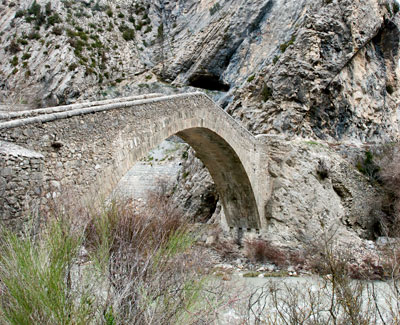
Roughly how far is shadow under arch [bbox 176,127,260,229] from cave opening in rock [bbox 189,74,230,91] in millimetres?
12073

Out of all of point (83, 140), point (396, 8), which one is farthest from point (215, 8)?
point (83, 140)

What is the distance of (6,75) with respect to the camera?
24.7 meters

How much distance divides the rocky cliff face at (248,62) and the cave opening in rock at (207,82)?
0.26ft

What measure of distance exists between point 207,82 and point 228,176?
13408mm

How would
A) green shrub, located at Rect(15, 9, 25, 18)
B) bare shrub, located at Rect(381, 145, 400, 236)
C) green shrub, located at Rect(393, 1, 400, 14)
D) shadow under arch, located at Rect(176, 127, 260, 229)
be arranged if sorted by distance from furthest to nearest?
green shrub, located at Rect(15, 9, 25, 18)
green shrub, located at Rect(393, 1, 400, 14)
bare shrub, located at Rect(381, 145, 400, 236)
shadow under arch, located at Rect(176, 127, 260, 229)

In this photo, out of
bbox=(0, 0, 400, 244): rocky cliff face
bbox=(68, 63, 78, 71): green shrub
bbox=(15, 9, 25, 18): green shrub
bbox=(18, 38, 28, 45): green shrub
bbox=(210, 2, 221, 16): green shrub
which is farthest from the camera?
bbox=(15, 9, 25, 18): green shrub

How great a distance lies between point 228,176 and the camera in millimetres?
13398

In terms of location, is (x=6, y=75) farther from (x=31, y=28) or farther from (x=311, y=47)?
(x=311, y=47)

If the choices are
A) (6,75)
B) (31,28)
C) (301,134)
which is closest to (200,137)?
(301,134)

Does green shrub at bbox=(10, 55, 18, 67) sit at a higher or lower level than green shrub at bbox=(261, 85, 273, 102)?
higher

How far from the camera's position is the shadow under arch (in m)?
11.2

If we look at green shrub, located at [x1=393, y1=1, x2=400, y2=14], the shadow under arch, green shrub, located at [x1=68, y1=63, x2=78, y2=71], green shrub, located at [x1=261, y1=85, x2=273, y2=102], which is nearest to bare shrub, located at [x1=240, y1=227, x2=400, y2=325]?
the shadow under arch

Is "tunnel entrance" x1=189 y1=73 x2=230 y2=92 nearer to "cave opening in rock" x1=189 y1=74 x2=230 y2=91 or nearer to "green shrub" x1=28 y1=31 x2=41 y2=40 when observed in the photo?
"cave opening in rock" x1=189 y1=74 x2=230 y2=91

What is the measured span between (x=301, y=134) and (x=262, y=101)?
8.66 feet
